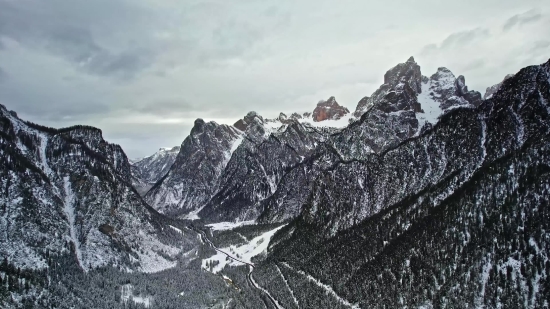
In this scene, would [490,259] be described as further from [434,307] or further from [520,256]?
[434,307]

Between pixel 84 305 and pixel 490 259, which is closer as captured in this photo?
pixel 490 259

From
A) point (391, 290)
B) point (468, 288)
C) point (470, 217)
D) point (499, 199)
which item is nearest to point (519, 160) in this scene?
point (499, 199)

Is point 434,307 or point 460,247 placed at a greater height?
point 460,247

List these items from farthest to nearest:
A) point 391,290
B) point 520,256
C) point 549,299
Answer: point 391,290 → point 520,256 → point 549,299

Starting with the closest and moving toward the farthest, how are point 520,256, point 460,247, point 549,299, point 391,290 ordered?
point 549,299 < point 520,256 < point 460,247 < point 391,290

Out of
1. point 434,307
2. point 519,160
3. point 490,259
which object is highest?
point 519,160

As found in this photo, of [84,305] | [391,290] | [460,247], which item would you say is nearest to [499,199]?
[460,247]

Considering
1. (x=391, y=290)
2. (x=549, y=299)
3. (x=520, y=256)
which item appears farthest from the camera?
(x=391, y=290)

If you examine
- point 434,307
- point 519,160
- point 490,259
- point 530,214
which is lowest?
point 434,307

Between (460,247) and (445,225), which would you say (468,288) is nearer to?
(460,247)
